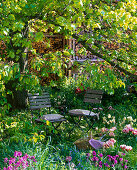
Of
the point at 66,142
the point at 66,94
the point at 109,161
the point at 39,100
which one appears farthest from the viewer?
the point at 66,94

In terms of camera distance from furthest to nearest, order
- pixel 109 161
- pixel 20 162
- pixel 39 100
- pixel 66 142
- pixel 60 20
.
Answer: pixel 39 100 < pixel 66 142 < pixel 60 20 < pixel 109 161 < pixel 20 162

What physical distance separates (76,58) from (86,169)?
7676mm

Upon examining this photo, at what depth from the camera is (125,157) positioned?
3.83 meters

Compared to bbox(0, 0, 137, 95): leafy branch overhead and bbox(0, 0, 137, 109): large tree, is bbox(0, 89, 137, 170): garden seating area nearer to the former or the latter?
bbox(0, 0, 137, 109): large tree

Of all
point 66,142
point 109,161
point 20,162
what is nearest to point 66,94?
point 66,142

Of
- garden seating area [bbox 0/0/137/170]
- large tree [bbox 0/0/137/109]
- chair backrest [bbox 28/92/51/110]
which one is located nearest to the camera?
garden seating area [bbox 0/0/137/170]

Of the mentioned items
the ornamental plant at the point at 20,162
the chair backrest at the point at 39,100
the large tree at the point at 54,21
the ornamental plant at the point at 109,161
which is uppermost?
the large tree at the point at 54,21

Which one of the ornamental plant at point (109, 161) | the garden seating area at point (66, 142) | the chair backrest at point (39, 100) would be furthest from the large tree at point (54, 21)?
the ornamental plant at point (109, 161)

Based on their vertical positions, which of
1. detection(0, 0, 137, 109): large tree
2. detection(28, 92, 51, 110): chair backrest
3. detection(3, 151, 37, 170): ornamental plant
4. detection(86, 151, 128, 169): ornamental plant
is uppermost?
detection(0, 0, 137, 109): large tree

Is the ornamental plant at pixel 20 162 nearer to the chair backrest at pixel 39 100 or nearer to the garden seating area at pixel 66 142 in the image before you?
the garden seating area at pixel 66 142

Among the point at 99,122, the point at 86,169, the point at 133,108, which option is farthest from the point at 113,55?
the point at 86,169

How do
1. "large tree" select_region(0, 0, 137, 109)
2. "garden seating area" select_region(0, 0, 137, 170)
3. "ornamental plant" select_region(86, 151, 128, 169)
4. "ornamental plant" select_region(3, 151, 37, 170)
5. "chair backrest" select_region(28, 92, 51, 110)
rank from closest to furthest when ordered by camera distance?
"ornamental plant" select_region(3, 151, 37, 170) → "ornamental plant" select_region(86, 151, 128, 169) → "garden seating area" select_region(0, 0, 137, 170) → "large tree" select_region(0, 0, 137, 109) → "chair backrest" select_region(28, 92, 51, 110)

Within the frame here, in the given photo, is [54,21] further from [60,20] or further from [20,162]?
[20,162]

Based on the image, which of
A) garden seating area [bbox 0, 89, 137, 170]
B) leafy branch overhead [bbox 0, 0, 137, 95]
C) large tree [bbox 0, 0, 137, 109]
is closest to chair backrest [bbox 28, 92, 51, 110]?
garden seating area [bbox 0, 89, 137, 170]
